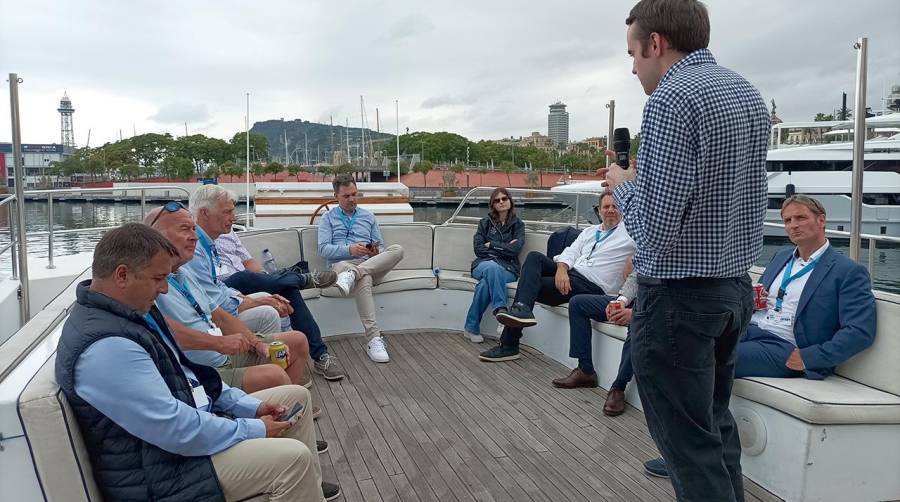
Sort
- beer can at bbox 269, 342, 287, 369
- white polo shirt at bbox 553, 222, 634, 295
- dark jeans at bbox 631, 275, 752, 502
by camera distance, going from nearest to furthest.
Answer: dark jeans at bbox 631, 275, 752, 502
beer can at bbox 269, 342, 287, 369
white polo shirt at bbox 553, 222, 634, 295

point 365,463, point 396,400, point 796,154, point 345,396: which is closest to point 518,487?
point 365,463

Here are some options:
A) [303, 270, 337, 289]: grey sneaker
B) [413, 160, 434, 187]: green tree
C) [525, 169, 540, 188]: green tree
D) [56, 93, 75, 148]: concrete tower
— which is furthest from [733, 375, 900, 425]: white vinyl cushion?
[56, 93, 75, 148]: concrete tower

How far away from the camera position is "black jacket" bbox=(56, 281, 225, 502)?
1.42 m

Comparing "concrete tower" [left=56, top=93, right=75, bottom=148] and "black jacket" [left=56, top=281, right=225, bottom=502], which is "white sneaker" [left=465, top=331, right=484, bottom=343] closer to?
"black jacket" [left=56, top=281, right=225, bottom=502]

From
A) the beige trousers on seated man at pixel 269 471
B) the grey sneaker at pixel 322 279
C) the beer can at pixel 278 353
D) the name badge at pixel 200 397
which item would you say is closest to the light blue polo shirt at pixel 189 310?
the beer can at pixel 278 353

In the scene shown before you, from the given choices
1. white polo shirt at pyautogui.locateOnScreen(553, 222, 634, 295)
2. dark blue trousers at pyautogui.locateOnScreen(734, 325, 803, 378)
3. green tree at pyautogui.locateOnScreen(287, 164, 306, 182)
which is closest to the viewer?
dark blue trousers at pyautogui.locateOnScreen(734, 325, 803, 378)

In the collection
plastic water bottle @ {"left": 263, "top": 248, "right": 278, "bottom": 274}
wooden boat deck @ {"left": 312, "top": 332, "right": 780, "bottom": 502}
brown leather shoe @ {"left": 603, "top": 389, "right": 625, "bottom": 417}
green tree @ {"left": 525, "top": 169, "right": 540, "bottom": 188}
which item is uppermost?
green tree @ {"left": 525, "top": 169, "right": 540, "bottom": 188}

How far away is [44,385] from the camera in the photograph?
1412 mm

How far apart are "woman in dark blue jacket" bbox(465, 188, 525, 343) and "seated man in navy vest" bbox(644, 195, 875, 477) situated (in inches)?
77.0

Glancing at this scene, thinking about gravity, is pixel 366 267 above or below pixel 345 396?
above

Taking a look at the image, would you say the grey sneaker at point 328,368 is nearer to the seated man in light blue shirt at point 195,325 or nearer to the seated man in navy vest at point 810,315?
the seated man in light blue shirt at point 195,325

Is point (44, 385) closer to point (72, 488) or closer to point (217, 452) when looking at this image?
point (72, 488)

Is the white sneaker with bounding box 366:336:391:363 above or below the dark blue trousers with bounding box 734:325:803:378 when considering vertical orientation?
below

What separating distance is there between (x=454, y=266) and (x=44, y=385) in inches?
151
